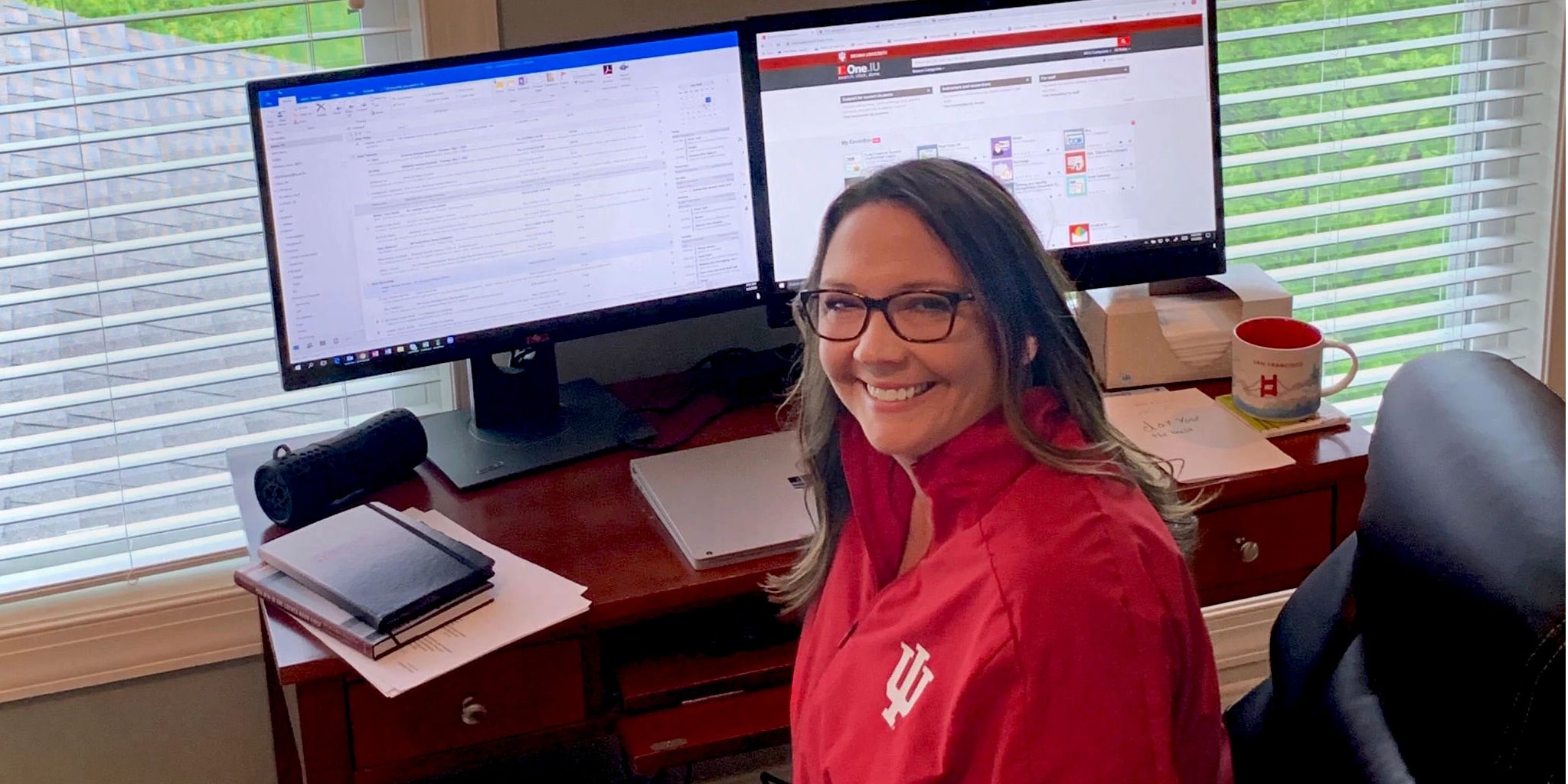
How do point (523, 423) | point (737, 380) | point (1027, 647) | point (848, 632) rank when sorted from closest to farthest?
point (1027, 647)
point (848, 632)
point (523, 423)
point (737, 380)

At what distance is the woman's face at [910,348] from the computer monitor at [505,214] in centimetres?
63

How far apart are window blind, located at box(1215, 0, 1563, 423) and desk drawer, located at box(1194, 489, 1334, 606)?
79 cm

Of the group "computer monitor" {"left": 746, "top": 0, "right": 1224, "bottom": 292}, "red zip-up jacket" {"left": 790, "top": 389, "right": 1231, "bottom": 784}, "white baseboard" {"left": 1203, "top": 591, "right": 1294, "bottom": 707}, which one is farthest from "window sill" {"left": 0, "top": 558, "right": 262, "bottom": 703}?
"white baseboard" {"left": 1203, "top": 591, "right": 1294, "bottom": 707}

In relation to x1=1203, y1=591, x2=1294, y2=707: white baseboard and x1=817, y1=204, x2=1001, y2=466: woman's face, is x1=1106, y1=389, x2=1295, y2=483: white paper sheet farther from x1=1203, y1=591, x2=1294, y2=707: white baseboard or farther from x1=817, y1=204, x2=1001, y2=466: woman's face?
x1=1203, y1=591, x2=1294, y2=707: white baseboard

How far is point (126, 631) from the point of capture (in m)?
2.09

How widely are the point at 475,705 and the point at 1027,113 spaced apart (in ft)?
3.16

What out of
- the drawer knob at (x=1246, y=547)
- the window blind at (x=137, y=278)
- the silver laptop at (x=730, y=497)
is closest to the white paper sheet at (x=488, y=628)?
the silver laptop at (x=730, y=497)

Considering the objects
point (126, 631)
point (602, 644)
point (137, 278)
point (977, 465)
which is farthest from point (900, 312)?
point (126, 631)

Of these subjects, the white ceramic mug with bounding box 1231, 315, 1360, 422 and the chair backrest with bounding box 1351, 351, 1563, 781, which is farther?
the white ceramic mug with bounding box 1231, 315, 1360, 422

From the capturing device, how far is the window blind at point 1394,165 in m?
2.45

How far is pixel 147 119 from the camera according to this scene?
1974 mm

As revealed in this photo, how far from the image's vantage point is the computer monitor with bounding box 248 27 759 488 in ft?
5.78

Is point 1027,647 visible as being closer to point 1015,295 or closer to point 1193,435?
point 1015,295

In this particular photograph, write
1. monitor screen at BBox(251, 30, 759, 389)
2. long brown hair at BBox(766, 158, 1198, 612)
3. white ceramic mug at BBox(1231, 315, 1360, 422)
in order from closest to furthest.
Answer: long brown hair at BBox(766, 158, 1198, 612) < monitor screen at BBox(251, 30, 759, 389) < white ceramic mug at BBox(1231, 315, 1360, 422)
